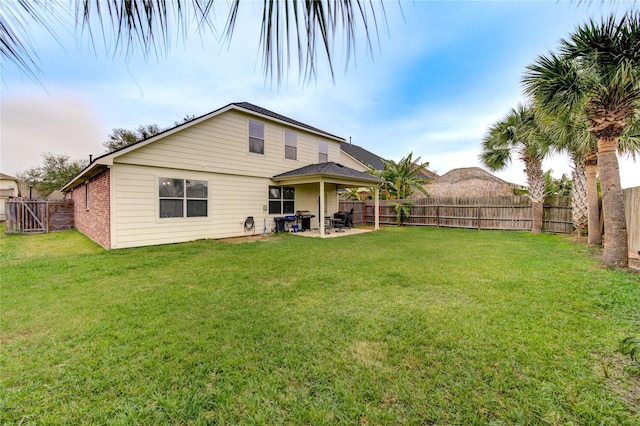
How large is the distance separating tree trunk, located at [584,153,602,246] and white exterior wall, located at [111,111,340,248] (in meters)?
10.9

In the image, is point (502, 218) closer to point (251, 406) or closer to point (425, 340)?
point (425, 340)

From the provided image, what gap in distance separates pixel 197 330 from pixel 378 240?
7.89 m

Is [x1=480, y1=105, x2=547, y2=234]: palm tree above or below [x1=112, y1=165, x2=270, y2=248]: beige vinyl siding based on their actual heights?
above

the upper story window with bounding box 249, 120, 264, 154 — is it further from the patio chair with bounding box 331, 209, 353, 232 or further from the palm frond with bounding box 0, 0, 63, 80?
the palm frond with bounding box 0, 0, 63, 80

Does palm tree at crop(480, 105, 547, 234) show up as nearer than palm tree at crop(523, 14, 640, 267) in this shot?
No

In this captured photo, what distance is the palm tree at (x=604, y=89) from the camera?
504 centimetres

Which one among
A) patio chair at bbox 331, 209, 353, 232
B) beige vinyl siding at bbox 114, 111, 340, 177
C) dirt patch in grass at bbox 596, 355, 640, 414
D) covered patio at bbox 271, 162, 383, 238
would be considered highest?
beige vinyl siding at bbox 114, 111, 340, 177

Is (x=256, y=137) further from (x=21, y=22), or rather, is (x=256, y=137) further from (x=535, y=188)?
(x=535, y=188)

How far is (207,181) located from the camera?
33.0 ft

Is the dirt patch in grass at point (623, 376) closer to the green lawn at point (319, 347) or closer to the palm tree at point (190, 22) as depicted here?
the green lawn at point (319, 347)

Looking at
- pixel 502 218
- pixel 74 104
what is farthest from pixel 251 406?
pixel 502 218

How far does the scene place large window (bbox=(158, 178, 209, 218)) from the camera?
9.00 meters

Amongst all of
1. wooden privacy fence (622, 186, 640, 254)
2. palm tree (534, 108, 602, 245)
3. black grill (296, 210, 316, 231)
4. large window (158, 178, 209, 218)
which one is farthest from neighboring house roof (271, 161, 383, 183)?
wooden privacy fence (622, 186, 640, 254)

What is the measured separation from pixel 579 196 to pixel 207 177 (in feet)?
46.7
